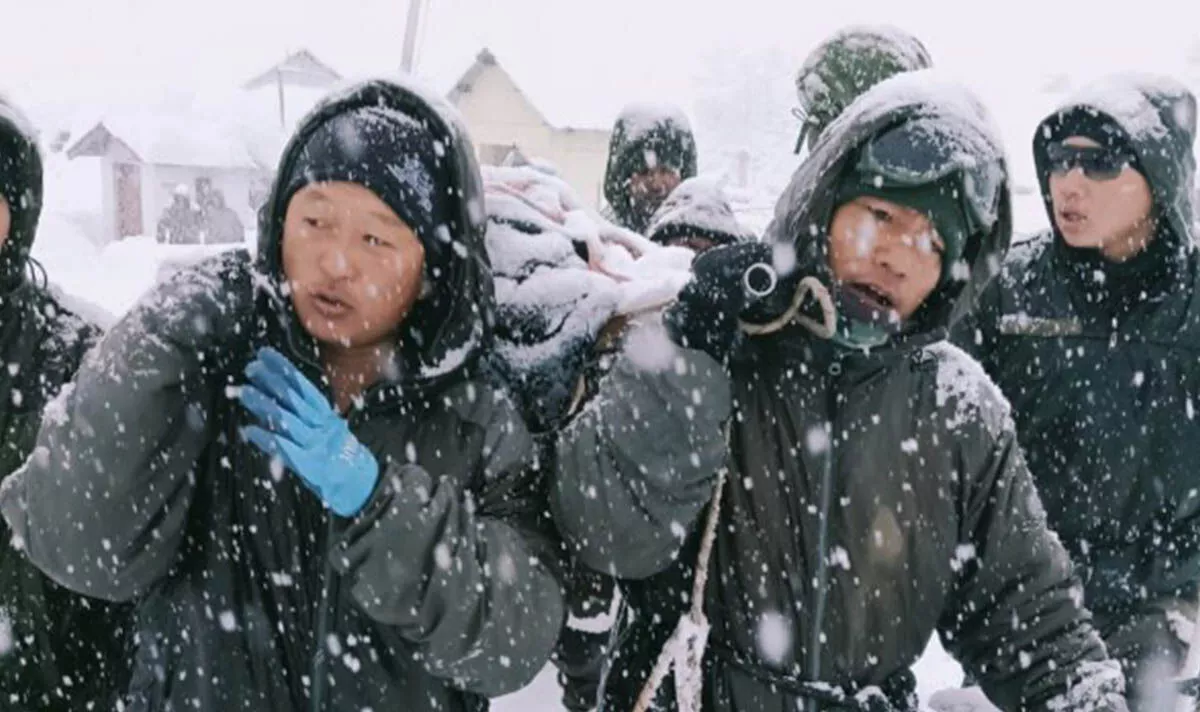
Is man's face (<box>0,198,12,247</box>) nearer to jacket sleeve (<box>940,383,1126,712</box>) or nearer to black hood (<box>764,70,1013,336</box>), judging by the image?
black hood (<box>764,70,1013,336</box>)

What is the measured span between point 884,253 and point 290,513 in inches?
46.6

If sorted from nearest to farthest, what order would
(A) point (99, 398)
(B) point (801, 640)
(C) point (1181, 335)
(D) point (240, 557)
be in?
(A) point (99, 398) → (D) point (240, 557) → (B) point (801, 640) → (C) point (1181, 335)

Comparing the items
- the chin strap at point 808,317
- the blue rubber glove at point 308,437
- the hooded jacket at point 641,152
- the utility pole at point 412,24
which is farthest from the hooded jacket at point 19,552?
the utility pole at point 412,24

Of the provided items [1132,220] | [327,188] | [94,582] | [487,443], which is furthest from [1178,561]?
[94,582]

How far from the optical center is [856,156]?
2094 millimetres

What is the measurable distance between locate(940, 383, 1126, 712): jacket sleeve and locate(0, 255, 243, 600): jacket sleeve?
4.62 ft

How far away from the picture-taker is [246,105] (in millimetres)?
33656

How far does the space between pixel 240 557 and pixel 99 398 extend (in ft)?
1.20

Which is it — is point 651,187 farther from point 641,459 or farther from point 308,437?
point 308,437

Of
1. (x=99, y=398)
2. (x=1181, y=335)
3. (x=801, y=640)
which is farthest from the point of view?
(x=1181, y=335)

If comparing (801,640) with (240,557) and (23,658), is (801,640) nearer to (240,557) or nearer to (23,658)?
(240,557)

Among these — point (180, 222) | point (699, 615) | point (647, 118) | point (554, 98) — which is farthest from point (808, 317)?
point (554, 98)

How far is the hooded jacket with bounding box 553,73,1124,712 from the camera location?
202 centimetres

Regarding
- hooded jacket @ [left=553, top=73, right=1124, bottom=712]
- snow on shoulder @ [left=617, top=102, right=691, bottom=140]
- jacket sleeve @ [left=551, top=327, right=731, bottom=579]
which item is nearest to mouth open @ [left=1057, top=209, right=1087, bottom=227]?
hooded jacket @ [left=553, top=73, right=1124, bottom=712]
